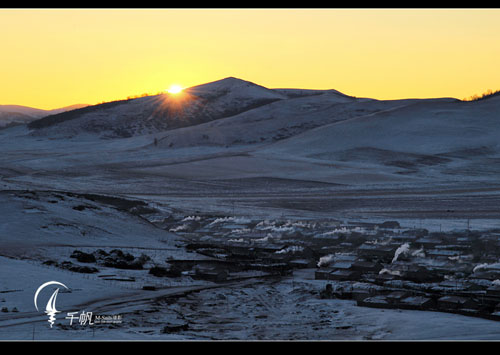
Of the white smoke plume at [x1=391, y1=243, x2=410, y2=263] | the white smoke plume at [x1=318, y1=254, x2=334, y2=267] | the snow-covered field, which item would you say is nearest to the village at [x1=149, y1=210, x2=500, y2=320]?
the white smoke plume at [x1=318, y1=254, x2=334, y2=267]

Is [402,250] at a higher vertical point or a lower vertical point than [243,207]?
lower

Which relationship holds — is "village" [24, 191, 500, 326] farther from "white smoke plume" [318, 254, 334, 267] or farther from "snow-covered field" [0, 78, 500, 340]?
"snow-covered field" [0, 78, 500, 340]

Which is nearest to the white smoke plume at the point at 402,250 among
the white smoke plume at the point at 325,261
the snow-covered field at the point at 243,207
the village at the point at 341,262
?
the village at the point at 341,262

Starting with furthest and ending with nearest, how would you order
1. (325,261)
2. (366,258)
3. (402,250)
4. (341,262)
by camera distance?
1. (402,250)
2. (366,258)
3. (325,261)
4. (341,262)

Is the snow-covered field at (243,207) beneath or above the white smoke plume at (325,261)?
above

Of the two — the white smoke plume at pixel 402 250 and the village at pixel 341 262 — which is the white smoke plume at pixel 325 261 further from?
the white smoke plume at pixel 402 250

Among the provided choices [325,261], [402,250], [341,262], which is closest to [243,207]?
[402,250]

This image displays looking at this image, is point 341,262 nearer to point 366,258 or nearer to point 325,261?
point 325,261
